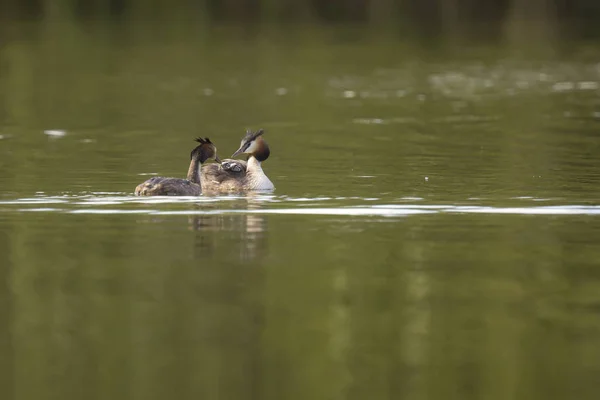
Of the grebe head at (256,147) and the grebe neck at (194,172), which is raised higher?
the grebe head at (256,147)

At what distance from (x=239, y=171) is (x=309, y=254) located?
18.2 ft

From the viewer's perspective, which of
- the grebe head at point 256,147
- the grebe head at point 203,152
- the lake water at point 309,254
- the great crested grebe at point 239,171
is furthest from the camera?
the grebe head at point 256,147

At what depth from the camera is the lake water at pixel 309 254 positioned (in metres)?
9.09

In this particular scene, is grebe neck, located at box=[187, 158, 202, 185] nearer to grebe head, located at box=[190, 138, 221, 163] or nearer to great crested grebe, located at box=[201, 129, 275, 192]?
grebe head, located at box=[190, 138, 221, 163]

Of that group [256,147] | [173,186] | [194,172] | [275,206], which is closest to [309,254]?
[275,206]

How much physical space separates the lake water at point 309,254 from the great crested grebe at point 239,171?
0.59 meters

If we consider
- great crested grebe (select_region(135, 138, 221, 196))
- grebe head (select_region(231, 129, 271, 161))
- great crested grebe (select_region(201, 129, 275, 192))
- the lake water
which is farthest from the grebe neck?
the lake water

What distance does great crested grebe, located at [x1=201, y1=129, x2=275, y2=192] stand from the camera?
17.8 metres

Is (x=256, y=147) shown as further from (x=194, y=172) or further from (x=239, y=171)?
(x=194, y=172)

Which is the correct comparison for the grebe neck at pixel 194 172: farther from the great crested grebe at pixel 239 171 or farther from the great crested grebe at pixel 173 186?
the great crested grebe at pixel 239 171

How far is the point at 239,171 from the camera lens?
18203 millimetres

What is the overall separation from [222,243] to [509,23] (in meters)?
39.4

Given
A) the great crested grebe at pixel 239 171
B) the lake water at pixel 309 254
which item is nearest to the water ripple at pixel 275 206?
the lake water at pixel 309 254

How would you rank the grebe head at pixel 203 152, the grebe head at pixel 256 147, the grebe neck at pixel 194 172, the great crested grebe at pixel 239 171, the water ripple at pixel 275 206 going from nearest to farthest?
the water ripple at pixel 275 206
the great crested grebe at pixel 239 171
the grebe neck at pixel 194 172
the grebe head at pixel 203 152
the grebe head at pixel 256 147
